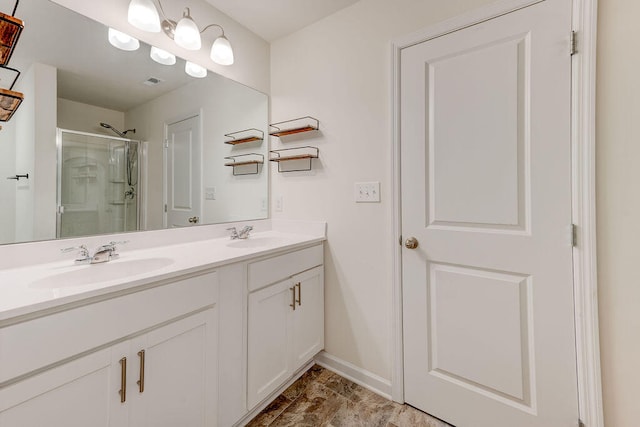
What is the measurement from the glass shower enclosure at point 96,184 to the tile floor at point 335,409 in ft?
3.99

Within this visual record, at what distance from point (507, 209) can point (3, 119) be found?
205 centimetres

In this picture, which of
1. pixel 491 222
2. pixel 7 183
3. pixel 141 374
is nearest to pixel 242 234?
pixel 141 374

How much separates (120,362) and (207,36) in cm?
178

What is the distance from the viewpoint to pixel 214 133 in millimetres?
1784

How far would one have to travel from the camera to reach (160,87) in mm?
1513

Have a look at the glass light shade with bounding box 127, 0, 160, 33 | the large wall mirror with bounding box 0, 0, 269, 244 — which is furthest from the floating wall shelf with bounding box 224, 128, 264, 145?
the glass light shade with bounding box 127, 0, 160, 33

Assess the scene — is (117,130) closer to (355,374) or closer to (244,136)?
(244,136)

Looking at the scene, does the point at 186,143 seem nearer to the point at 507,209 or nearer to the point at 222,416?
the point at 222,416

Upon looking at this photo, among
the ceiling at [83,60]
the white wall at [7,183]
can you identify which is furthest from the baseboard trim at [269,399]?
the ceiling at [83,60]

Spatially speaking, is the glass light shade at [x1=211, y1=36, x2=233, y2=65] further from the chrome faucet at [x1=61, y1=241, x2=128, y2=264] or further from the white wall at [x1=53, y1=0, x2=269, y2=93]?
the chrome faucet at [x1=61, y1=241, x2=128, y2=264]

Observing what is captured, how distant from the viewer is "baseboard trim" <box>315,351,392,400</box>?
1.55 metres

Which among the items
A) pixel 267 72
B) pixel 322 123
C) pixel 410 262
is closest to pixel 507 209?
pixel 410 262

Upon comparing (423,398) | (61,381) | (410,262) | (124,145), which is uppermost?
(124,145)

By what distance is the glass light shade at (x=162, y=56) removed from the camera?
1.45 metres
